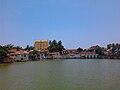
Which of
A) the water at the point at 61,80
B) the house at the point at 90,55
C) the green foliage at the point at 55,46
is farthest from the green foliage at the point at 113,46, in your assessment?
the water at the point at 61,80

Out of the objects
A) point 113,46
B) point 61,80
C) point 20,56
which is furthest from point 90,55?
point 61,80

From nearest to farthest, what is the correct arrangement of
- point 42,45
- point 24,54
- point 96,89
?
point 96,89 → point 24,54 → point 42,45

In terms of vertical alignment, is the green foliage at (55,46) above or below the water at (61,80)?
above

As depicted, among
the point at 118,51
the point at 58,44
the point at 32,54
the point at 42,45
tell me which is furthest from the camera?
the point at 42,45

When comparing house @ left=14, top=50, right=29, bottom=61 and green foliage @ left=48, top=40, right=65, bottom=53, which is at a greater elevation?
green foliage @ left=48, top=40, right=65, bottom=53

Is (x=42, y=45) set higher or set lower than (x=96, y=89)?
higher

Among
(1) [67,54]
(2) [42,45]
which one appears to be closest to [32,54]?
(1) [67,54]

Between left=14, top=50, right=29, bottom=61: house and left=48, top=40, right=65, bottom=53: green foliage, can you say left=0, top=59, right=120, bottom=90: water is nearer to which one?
left=14, top=50, right=29, bottom=61: house

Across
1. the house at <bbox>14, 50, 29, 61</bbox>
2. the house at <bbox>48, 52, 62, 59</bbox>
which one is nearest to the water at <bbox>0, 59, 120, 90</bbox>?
the house at <bbox>14, 50, 29, 61</bbox>

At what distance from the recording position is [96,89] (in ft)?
57.6

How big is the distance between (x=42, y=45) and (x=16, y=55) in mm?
66239

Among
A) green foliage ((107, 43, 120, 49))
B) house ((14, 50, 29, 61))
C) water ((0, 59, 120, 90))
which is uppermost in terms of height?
green foliage ((107, 43, 120, 49))

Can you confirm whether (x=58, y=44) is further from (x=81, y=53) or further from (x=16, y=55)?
(x=16, y=55)

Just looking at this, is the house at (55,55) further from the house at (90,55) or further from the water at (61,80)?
the water at (61,80)
